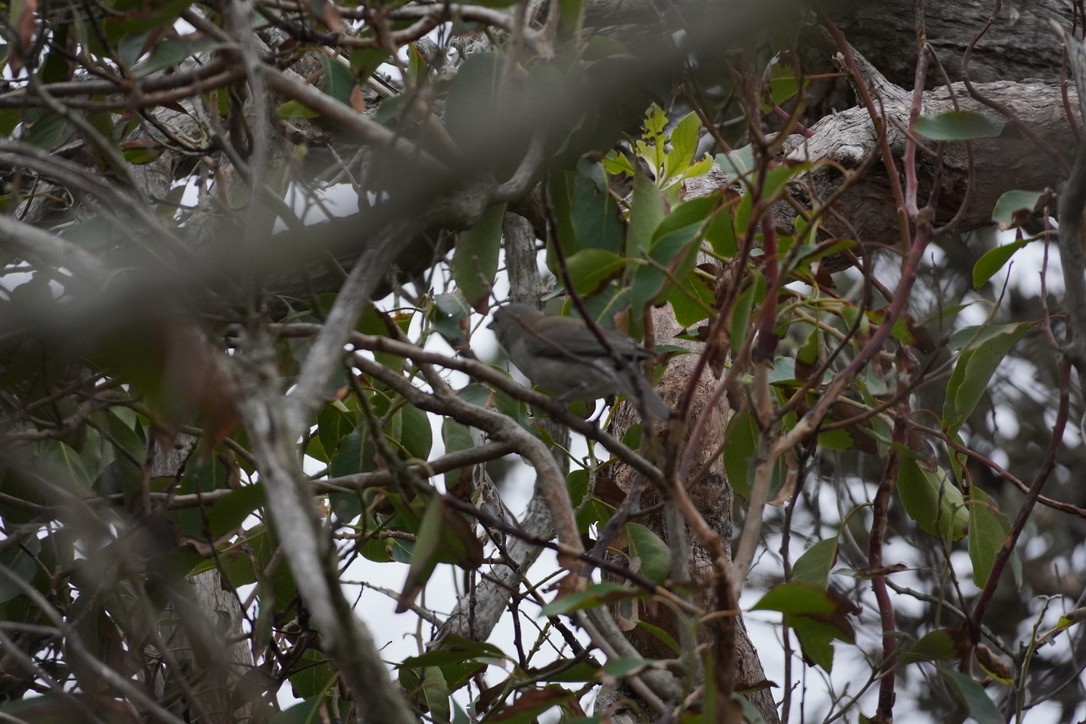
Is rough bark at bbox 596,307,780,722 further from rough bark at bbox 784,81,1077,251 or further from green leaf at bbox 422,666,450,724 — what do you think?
rough bark at bbox 784,81,1077,251

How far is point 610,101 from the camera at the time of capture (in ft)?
6.57

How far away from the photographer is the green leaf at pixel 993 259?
6.86ft

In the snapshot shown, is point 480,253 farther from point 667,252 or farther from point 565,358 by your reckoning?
point 667,252

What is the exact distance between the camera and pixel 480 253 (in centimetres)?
216

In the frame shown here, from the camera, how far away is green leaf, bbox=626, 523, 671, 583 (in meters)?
2.16

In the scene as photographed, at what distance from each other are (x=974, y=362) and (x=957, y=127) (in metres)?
0.54

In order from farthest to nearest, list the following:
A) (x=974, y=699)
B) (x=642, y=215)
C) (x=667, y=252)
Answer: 1. (x=642, y=215)
2. (x=974, y=699)
3. (x=667, y=252)

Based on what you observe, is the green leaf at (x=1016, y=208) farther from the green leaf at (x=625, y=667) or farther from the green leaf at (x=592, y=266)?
the green leaf at (x=625, y=667)

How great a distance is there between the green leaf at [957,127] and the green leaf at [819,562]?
34.0 inches

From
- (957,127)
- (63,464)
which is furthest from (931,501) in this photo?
(63,464)

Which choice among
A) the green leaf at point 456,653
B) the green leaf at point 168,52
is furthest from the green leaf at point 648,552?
the green leaf at point 168,52

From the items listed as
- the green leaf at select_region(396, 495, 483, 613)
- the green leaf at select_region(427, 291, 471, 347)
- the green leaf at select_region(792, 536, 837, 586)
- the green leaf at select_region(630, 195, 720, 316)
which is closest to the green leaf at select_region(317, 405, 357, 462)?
the green leaf at select_region(427, 291, 471, 347)

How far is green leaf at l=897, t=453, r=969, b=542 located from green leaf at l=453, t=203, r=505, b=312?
108 cm

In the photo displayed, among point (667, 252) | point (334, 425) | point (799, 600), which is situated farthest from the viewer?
point (334, 425)
